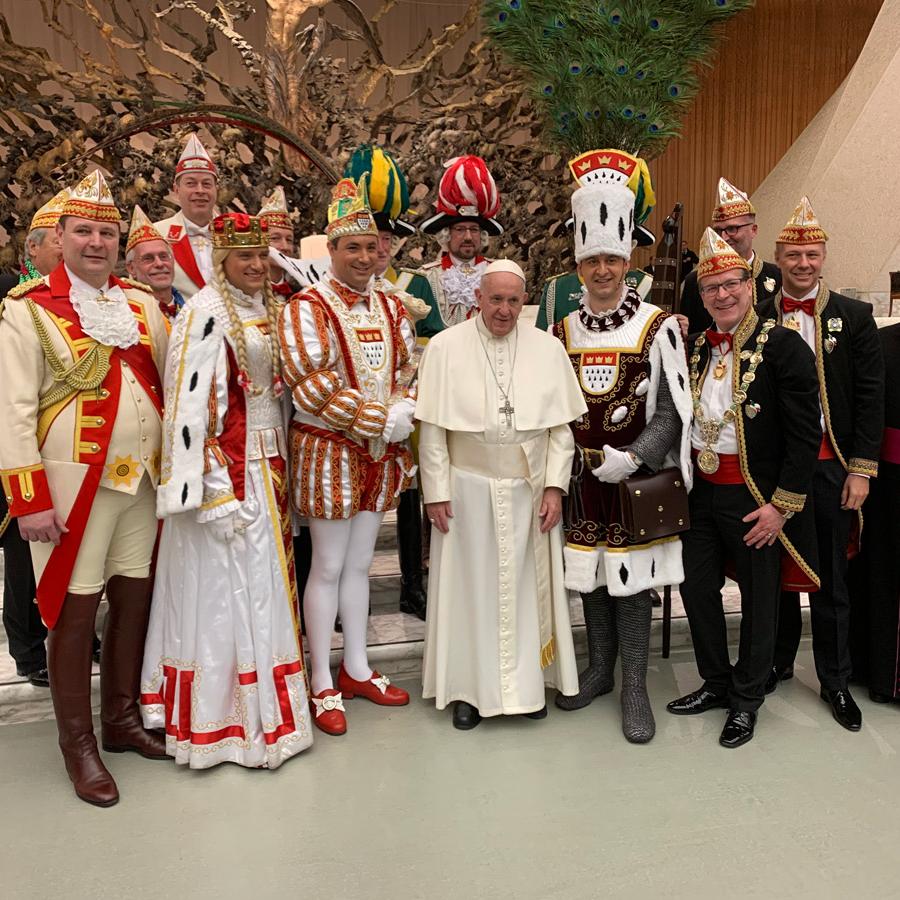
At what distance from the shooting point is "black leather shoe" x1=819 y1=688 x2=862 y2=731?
2977mm

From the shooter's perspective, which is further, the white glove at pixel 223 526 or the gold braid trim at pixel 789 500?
the gold braid trim at pixel 789 500

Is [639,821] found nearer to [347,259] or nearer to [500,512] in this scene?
[500,512]

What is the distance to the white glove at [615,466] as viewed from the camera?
110 inches

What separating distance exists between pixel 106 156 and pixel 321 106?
5.38ft

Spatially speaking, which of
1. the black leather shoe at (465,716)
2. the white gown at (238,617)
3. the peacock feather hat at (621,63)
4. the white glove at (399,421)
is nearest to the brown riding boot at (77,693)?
the white gown at (238,617)

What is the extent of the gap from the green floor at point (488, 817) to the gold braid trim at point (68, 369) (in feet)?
4.21

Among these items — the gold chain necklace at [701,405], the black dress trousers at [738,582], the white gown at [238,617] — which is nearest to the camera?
the white gown at [238,617]

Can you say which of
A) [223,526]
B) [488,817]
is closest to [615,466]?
[488,817]

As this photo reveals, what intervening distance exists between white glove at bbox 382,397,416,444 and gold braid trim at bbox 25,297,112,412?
901 mm

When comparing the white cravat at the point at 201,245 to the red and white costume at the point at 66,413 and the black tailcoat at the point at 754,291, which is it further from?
the black tailcoat at the point at 754,291

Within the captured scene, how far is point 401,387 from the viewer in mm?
2965

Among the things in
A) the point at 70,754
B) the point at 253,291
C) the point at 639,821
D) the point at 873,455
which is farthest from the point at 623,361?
the point at 70,754

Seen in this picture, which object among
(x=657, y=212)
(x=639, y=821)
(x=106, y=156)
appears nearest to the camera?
(x=639, y=821)

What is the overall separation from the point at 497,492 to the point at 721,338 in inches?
37.1
